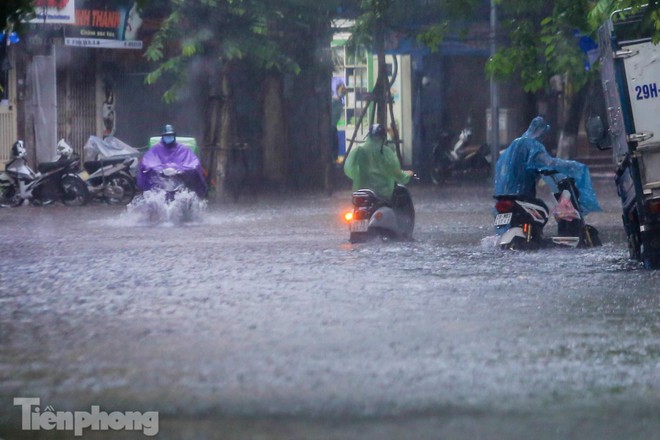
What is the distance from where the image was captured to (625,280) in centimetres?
1181

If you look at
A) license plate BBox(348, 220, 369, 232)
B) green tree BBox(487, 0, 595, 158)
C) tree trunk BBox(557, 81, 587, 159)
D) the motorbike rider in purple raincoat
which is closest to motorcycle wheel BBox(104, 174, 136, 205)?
the motorbike rider in purple raincoat

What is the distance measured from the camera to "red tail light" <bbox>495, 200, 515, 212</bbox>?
48.9 feet

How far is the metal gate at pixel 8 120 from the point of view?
28.5 metres

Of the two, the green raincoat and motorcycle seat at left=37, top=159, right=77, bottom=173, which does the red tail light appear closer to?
the green raincoat

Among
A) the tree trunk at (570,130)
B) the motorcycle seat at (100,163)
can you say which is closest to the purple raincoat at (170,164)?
the motorcycle seat at (100,163)

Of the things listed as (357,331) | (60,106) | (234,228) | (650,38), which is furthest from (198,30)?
(357,331)

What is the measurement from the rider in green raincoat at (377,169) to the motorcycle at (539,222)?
6.11 feet

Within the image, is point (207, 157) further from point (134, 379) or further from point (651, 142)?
point (134, 379)

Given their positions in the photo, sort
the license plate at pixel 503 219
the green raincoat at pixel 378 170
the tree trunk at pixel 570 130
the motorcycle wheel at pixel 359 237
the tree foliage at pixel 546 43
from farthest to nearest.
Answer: the tree trunk at pixel 570 130
the tree foliage at pixel 546 43
the green raincoat at pixel 378 170
the motorcycle wheel at pixel 359 237
the license plate at pixel 503 219

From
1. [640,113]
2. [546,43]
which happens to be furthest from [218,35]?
[640,113]

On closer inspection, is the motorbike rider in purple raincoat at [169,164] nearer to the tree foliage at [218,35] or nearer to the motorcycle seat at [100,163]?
the motorcycle seat at [100,163]

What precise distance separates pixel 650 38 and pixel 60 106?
18893 millimetres

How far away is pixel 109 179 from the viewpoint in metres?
25.7

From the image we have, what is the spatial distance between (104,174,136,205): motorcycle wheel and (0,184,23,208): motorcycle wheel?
171cm
